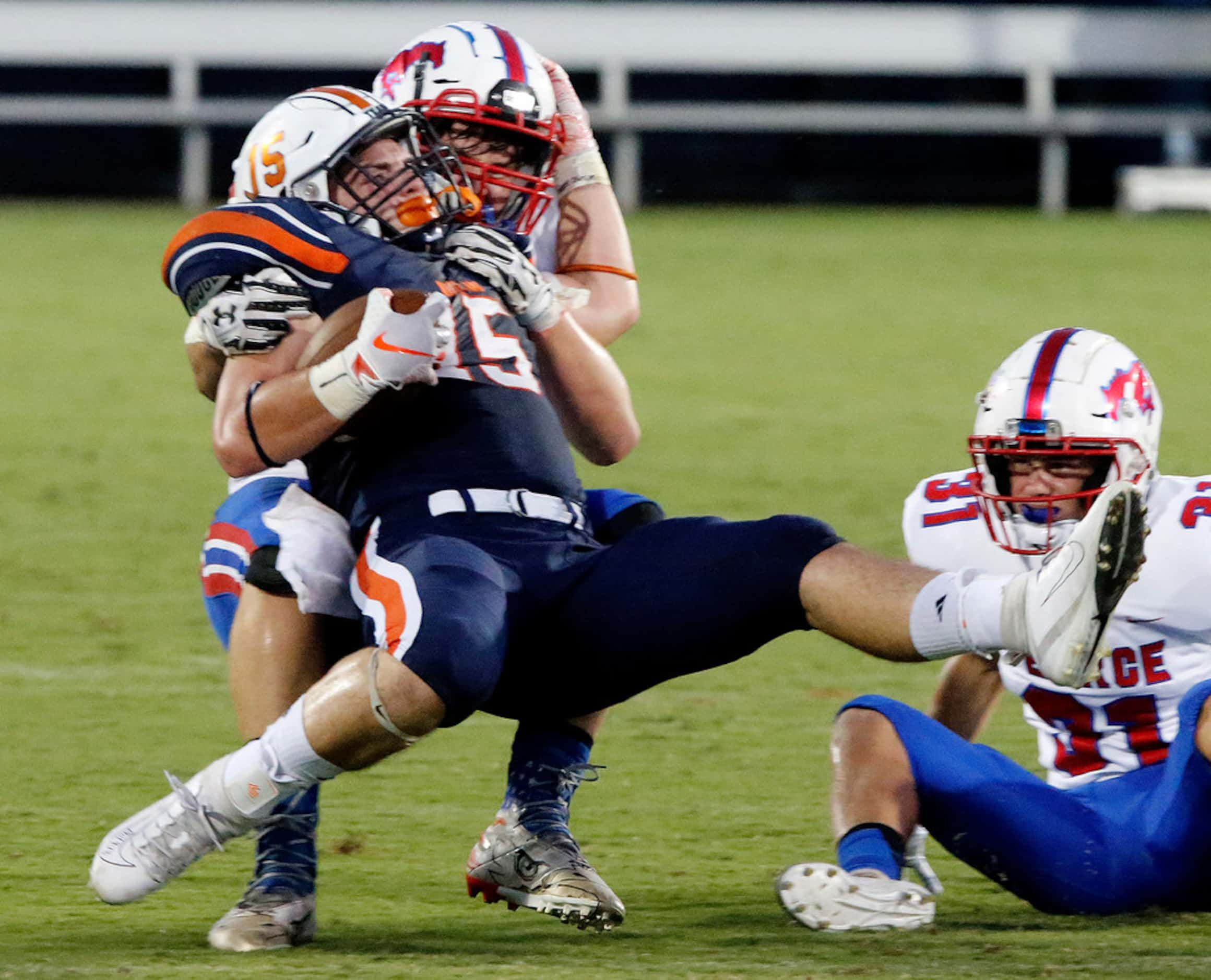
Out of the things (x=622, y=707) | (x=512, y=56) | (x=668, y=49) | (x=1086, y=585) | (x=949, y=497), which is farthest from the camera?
(x=668, y=49)

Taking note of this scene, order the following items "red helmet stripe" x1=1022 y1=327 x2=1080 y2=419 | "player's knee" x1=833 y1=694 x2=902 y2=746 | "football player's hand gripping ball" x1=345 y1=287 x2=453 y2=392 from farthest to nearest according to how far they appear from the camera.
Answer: "red helmet stripe" x1=1022 y1=327 x2=1080 y2=419 < "player's knee" x1=833 y1=694 x2=902 y2=746 < "football player's hand gripping ball" x1=345 y1=287 x2=453 y2=392

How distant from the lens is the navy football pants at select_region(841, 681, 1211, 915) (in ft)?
10.7

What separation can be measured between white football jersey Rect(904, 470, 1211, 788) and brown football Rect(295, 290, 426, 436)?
2.75ft

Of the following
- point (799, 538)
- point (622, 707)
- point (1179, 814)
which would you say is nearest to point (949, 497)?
point (799, 538)

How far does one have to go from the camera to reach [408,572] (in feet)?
10.3

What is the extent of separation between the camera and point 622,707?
5.03m

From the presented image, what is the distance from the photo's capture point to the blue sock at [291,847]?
3.23m

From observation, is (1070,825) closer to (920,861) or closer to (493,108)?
(920,861)

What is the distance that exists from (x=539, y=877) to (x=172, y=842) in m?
0.57

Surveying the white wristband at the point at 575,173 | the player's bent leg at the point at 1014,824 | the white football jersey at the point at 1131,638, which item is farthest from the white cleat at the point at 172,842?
the white wristband at the point at 575,173

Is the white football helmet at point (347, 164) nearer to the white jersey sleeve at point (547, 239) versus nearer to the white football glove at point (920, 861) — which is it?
the white jersey sleeve at point (547, 239)

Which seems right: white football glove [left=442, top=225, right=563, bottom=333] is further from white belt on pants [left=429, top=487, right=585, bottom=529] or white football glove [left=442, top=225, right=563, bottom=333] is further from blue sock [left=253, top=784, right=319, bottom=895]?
blue sock [left=253, top=784, right=319, bottom=895]

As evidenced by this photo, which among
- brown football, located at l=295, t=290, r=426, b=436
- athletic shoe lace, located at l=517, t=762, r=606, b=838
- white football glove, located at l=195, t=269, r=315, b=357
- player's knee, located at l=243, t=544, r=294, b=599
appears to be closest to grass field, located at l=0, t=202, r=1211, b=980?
athletic shoe lace, located at l=517, t=762, r=606, b=838

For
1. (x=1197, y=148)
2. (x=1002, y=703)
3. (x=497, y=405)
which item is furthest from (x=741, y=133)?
(x=497, y=405)
